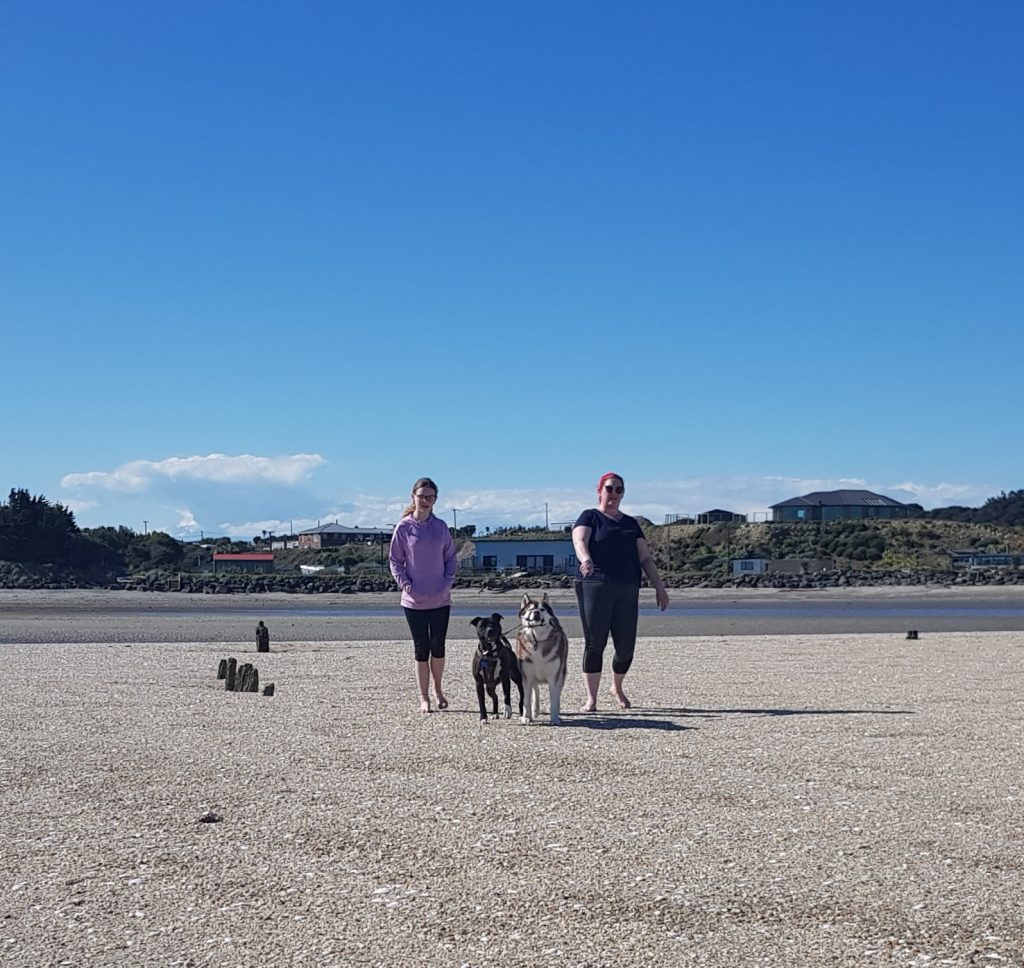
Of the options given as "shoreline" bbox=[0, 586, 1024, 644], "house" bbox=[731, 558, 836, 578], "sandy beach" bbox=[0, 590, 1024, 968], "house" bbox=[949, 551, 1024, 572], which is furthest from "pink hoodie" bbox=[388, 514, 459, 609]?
"house" bbox=[949, 551, 1024, 572]

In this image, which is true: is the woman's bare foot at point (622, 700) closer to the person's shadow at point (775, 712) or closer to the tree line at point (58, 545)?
the person's shadow at point (775, 712)

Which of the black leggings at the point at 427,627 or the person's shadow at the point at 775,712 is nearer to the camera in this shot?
the person's shadow at the point at 775,712

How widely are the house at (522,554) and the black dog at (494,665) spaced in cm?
7821

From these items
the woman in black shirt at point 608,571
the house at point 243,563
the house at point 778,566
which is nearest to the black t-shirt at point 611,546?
the woman in black shirt at point 608,571

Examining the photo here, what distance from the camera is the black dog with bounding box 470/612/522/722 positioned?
11094 millimetres

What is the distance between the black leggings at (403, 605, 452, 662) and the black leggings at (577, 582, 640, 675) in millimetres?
1233

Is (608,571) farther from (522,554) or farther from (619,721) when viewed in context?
(522,554)

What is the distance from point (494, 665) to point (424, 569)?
45.7 inches

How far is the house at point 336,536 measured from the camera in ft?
412

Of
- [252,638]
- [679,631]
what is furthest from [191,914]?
[679,631]

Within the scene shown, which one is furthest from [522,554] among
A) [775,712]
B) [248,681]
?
[775,712]

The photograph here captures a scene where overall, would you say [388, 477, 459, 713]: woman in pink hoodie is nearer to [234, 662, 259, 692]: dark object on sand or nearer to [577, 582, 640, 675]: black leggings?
[577, 582, 640, 675]: black leggings

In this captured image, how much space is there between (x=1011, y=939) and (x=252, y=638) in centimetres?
2313

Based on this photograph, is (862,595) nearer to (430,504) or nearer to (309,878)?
(430,504)
